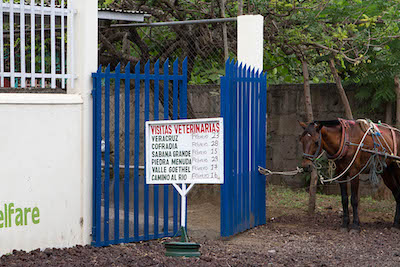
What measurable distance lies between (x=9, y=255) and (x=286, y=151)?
26.3ft

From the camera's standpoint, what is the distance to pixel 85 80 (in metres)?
7.93

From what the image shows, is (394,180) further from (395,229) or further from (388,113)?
(388,113)

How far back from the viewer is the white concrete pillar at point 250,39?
33.4 ft

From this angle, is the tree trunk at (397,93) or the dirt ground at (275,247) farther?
the tree trunk at (397,93)

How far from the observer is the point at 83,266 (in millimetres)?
6797

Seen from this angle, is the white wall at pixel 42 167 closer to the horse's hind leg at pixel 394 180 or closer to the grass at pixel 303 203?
the grass at pixel 303 203

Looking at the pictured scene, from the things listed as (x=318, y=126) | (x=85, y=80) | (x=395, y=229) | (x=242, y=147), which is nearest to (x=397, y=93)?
(x=395, y=229)

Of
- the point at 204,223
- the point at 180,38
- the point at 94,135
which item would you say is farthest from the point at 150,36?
the point at 94,135

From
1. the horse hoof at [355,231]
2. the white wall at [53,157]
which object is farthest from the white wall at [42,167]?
the horse hoof at [355,231]

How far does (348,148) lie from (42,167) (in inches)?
177

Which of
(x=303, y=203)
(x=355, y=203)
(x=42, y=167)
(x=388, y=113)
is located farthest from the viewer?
(x=388, y=113)

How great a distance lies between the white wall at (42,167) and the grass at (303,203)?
464cm

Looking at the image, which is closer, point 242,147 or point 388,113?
point 242,147

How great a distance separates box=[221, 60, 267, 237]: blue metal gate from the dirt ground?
281 millimetres
